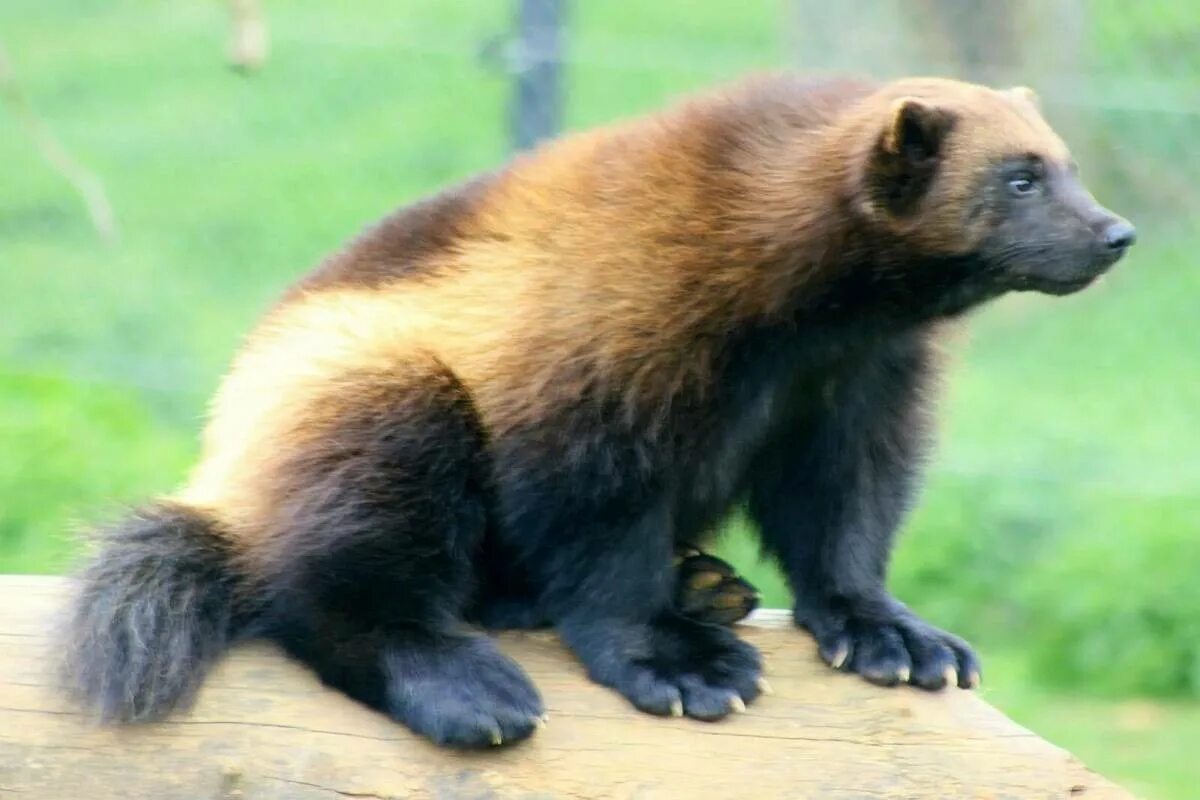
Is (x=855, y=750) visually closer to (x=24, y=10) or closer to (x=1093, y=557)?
(x=1093, y=557)

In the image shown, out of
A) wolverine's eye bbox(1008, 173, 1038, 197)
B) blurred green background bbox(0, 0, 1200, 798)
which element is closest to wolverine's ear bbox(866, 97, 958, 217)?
wolverine's eye bbox(1008, 173, 1038, 197)

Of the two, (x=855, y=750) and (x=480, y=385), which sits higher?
(x=480, y=385)

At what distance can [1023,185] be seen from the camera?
362 cm

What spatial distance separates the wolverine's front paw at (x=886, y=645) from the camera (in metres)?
3.66

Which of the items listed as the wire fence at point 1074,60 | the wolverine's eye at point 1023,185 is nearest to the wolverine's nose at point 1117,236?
the wolverine's eye at point 1023,185

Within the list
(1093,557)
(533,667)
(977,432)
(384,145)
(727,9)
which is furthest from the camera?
(727,9)

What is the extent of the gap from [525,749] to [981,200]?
4.60ft

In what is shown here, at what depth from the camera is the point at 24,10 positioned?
12844 millimetres

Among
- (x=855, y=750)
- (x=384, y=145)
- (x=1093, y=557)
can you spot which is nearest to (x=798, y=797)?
(x=855, y=750)

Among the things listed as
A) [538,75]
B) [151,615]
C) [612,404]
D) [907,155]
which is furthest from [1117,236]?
[538,75]

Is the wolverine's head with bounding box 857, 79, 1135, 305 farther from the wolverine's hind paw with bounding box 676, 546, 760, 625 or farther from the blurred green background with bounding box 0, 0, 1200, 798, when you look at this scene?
the wolverine's hind paw with bounding box 676, 546, 760, 625

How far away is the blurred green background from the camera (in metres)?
6.26

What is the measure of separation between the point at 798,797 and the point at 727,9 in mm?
9676

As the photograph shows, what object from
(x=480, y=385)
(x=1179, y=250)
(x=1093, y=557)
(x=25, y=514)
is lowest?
(x=25, y=514)
